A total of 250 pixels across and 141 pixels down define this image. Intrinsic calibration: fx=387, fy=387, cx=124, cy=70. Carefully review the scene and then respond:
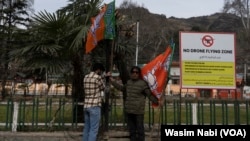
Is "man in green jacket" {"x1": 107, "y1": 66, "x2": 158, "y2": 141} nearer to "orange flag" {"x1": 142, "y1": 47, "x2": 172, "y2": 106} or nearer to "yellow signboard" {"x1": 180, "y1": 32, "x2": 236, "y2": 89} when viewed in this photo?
A: "orange flag" {"x1": 142, "y1": 47, "x2": 172, "y2": 106}

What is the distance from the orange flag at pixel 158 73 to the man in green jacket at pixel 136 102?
1.75ft

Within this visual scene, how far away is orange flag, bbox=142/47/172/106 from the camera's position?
8961 mm

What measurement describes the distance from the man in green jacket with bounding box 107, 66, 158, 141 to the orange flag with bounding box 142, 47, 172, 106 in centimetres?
53

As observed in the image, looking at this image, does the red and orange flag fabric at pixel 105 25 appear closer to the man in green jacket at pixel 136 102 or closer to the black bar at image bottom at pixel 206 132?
the man in green jacket at pixel 136 102

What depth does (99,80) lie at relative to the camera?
794 centimetres

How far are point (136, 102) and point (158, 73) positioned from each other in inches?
47.2

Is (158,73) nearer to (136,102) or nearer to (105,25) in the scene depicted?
(136,102)

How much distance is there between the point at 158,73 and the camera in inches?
359

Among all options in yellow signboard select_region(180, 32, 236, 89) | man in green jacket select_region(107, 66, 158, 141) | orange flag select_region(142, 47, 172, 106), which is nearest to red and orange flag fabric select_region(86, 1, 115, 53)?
man in green jacket select_region(107, 66, 158, 141)

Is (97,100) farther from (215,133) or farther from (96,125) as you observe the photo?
(215,133)

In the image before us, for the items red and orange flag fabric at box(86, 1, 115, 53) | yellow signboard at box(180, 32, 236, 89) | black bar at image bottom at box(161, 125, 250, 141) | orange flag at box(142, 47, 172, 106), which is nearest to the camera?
black bar at image bottom at box(161, 125, 250, 141)

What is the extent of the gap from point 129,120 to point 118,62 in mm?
2411

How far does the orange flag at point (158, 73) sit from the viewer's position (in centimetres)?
896

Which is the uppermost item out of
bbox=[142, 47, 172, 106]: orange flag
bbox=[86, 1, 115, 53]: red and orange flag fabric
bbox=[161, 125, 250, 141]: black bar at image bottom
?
bbox=[86, 1, 115, 53]: red and orange flag fabric
